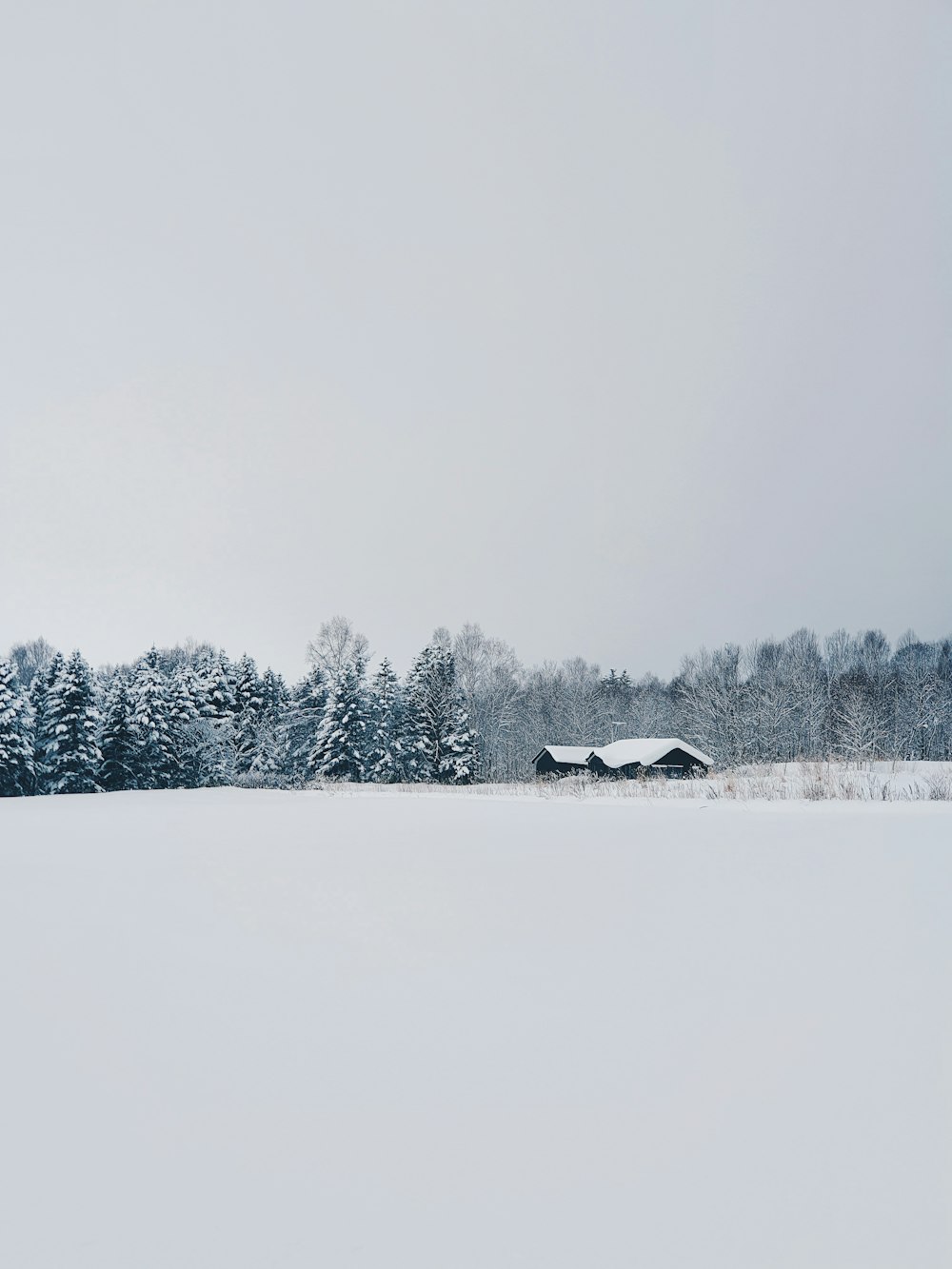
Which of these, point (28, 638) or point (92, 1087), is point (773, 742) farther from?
point (28, 638)

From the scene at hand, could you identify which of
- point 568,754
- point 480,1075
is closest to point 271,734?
point 568,754

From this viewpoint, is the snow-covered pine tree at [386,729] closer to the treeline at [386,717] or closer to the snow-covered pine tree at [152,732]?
the treeline at [386,717]

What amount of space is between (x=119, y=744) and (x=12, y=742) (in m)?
3.72

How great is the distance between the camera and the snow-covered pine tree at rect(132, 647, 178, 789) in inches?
998

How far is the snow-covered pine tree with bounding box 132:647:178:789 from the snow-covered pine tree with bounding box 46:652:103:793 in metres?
1.56

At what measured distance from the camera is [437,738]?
34406 millimetres

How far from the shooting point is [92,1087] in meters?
2.16

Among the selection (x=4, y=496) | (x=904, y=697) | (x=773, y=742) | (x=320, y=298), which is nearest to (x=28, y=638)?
(x=4, y=496)

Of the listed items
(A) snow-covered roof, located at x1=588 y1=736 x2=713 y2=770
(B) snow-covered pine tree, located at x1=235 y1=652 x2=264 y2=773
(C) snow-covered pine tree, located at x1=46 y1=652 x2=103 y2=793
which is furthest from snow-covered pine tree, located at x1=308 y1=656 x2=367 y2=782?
(A) snow-covered roof, located at x1=588 y1=736 x2=713 y2=770

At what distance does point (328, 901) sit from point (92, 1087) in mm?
2306

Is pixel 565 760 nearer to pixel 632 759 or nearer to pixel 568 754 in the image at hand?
pixel 568 754

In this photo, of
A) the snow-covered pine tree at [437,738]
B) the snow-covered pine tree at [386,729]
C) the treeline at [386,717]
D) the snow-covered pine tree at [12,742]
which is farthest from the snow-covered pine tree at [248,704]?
the snow-covered pine tree at [12,742]

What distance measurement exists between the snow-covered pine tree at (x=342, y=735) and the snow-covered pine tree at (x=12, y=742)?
11674mm

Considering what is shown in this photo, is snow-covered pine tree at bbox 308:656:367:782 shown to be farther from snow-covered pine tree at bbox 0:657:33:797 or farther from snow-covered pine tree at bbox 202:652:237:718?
snow-covered pine tree at bbox 0:657:33:797
